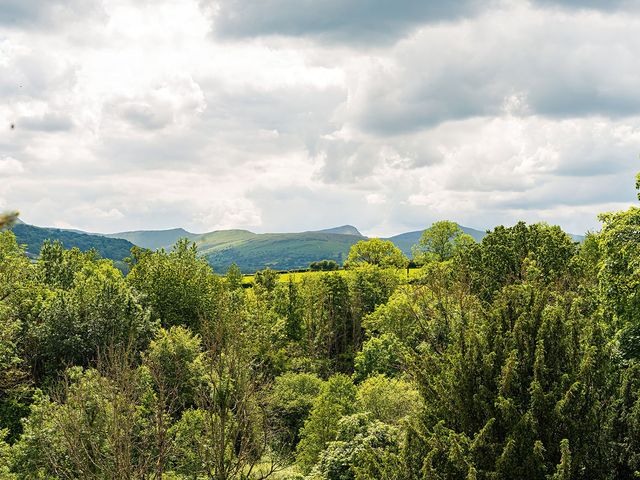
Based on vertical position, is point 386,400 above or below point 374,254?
below

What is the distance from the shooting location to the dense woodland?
14883 mm

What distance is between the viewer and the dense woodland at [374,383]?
1488 centimetres

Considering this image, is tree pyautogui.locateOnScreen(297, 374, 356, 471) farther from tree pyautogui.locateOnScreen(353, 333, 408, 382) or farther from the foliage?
the foliage

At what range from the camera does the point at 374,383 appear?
34062 mm

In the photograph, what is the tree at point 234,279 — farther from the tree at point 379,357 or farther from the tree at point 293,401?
the tree at point 293,401

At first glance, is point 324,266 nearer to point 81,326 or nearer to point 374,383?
point 81,326

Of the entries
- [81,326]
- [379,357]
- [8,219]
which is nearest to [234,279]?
[379,357]

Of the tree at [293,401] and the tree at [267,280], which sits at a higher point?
the tree at [267,280]

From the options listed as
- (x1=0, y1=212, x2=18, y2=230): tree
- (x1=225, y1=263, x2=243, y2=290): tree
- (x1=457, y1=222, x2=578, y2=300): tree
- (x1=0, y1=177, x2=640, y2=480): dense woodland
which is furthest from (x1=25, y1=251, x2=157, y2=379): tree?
(x1=225, y1=263, x2=243, y2=290): tree

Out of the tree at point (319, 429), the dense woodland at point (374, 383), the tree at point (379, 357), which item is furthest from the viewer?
the tree at point (379, 357)

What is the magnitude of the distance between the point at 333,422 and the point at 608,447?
1541 centimetres

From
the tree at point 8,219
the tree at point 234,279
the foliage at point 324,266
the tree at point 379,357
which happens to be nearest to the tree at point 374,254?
the tree at point 234,279

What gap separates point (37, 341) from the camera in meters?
41.3

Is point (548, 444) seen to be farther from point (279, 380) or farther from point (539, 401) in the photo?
point (279, 380)
